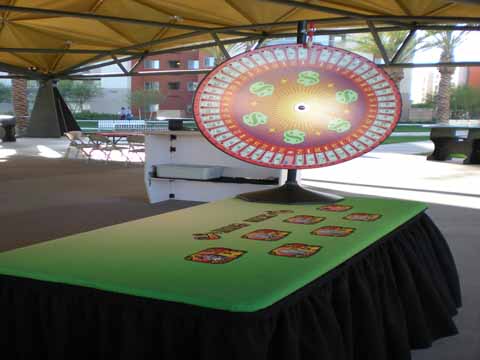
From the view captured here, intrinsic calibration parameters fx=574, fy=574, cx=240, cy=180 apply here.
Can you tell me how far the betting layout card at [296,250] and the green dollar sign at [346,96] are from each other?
4.02 feet

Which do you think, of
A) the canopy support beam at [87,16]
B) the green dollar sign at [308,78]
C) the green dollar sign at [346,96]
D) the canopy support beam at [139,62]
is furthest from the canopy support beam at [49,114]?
the green dollar sign at [346,96]

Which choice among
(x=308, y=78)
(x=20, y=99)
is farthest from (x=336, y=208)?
(x=20, y=99)

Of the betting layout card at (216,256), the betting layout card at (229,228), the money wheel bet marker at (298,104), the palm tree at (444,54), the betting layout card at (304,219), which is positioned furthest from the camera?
the palm tree at (444,54)

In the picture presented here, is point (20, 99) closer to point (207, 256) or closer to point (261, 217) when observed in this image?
point (261, 217)

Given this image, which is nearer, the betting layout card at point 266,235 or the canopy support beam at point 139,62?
the betting layout card at point 266,235

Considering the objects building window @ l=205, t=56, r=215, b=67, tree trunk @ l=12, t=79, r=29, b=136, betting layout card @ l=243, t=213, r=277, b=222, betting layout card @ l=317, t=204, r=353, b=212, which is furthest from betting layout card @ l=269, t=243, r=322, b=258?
building window @ l=205, t=56, r=215, b=67

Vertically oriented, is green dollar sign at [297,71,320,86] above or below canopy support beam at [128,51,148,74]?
below

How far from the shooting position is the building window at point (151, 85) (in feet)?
161

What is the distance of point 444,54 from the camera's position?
29625 millimetres

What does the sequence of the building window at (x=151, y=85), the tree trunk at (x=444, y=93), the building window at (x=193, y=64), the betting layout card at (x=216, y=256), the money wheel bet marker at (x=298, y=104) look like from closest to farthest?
the betting layout card at (x=216, y=256)
the money wheel bet marker at (x=298, y=104)
the tree trunk at (x=444, y=93)
the building window at (x=193, y=64)
the building window at (x=151, y=85)

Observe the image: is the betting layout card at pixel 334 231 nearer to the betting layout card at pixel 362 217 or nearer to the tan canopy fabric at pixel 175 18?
the betting layout card at pixel 362 217

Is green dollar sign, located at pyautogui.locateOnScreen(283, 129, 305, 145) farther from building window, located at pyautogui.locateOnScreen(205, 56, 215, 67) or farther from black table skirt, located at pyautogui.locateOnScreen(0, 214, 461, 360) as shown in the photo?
building window, located at pyautogui.locateOnScreen(205, 56, 215, 67)

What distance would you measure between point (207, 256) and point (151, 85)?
1926 inches

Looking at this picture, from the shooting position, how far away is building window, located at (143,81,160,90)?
4906 cm
